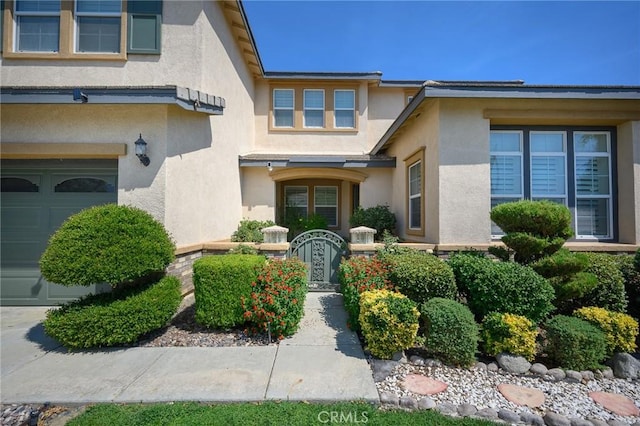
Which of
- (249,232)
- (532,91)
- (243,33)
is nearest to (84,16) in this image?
(243,33)

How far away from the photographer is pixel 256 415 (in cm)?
311

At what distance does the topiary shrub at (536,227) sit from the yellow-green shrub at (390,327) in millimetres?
2320

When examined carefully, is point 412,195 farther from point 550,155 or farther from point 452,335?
point 452,335

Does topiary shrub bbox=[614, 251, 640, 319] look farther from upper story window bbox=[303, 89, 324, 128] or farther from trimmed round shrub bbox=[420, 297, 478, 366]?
upper story window bbox=[303, 89, 324, 128]

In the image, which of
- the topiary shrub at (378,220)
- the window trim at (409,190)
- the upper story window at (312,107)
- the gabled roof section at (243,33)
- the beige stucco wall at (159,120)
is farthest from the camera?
the upper story window at (312,107)

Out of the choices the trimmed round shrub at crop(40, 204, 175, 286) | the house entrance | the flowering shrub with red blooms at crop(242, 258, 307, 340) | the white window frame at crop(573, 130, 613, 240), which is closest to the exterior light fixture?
the trimmed round shrub at crop(40, 204, 175, 286)

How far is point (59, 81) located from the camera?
645 centimetres

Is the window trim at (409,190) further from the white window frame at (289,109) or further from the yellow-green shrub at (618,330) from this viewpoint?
the white window frame at (289,109)

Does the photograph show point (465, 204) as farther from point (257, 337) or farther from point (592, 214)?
point (257, 337)

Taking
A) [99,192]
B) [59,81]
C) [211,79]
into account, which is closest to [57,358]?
[99,192]

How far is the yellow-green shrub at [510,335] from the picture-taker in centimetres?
421

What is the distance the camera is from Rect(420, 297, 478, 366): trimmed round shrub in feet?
13.6

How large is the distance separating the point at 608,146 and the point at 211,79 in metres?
10.1

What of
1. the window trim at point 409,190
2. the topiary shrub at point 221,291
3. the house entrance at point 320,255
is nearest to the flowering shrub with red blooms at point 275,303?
the topiary shrub at point 221,291
